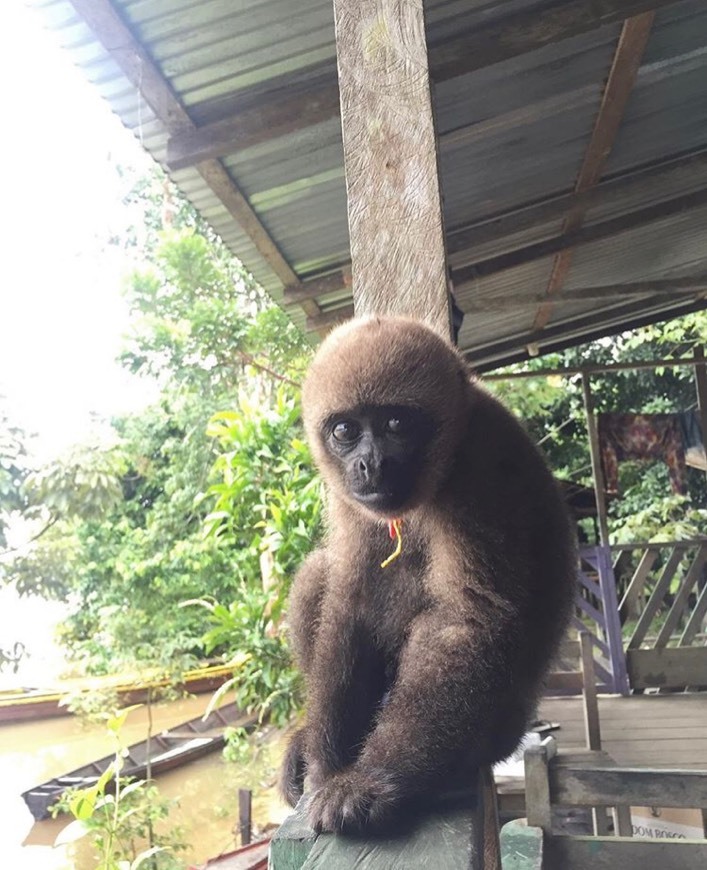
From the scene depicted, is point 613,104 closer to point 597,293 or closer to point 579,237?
point 579,237

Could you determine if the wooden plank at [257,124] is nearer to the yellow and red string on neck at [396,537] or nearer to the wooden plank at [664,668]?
the yellow and red string on neck at [396,537]

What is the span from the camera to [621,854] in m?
3.08

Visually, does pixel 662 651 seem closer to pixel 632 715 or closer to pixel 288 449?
pixel 632 715

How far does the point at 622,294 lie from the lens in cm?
623

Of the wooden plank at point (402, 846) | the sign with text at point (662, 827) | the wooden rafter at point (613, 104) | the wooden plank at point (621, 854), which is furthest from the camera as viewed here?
the sign with text at point (662, 827)

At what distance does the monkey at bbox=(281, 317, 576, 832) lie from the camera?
194 centimetres

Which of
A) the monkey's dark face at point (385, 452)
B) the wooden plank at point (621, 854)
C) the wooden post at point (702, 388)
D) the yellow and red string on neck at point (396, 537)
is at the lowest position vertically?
the wooden plank at point (621, 854)

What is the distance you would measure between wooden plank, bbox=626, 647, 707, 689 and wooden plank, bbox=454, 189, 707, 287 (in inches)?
163

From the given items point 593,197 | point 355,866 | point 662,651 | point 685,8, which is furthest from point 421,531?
point 662,651

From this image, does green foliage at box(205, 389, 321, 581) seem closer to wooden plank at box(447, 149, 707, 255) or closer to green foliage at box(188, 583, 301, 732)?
green foliage at box(188, 583, 301, 732)

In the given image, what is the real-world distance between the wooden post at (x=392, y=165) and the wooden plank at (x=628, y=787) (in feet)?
6.18

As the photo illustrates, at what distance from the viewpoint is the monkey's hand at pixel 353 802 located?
68.9 inches

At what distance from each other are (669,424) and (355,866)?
847 cm

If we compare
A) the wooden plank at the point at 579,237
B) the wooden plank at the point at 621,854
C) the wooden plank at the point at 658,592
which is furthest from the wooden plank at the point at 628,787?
the wooden plank at the point at 658,592
